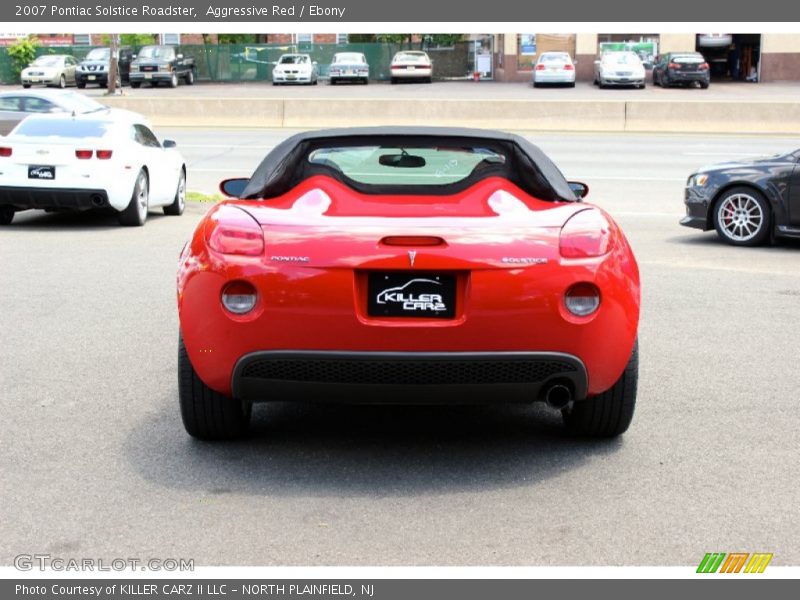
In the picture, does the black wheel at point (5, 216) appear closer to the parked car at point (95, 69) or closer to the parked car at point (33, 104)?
the parked car at point (33, 104)

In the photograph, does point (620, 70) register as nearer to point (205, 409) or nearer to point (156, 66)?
point (156, 66)

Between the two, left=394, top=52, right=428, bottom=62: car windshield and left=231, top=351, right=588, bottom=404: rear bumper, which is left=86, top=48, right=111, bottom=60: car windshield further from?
left=231, top=351, right=588, bottom=404: rear bumper

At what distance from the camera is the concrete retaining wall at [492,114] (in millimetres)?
30625

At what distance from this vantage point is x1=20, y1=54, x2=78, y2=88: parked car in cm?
5822

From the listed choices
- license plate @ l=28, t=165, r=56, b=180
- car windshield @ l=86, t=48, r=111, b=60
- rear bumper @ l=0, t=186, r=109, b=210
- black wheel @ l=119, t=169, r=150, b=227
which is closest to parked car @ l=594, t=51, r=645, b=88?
car windshield @ l=86, t=48, r=111, b=60

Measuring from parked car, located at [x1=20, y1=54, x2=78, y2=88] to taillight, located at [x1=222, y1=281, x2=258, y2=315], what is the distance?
56317 mm

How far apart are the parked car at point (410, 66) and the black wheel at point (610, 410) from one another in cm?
5395

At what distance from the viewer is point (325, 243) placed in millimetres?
4941

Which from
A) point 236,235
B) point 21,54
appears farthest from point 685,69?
point 236,235

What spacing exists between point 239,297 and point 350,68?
54.2 m

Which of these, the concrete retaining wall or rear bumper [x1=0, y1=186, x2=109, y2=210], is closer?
rear bumper [x1=0, y1=186, x2=109, y2=210]

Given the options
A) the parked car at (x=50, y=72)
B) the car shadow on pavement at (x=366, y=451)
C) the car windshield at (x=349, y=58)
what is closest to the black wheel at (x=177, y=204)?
the car shadow on pavement at (x=366, y=451)
